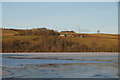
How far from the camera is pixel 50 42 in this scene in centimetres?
5944

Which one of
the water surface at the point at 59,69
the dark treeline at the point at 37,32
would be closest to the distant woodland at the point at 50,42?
the dark treeline at the point at 37,32

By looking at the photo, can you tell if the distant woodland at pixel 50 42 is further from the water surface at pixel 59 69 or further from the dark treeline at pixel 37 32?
the water surface at pixel 59 69

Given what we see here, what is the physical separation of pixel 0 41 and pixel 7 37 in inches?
75.5

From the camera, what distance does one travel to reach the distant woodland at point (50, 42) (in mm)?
56156

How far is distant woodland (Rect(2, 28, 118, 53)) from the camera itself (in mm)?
56156

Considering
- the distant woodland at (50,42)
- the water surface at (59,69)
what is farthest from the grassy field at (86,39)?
the water surface at (59,69)

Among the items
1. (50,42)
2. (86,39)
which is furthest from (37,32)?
(86,39)

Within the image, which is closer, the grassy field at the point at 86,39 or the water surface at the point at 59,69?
the water surface at the point at 59,69

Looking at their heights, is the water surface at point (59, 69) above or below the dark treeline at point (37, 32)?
below

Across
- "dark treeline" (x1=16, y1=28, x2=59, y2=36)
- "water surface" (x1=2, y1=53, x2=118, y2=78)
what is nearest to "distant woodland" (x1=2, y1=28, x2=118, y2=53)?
"dark treeline" (x1=16, y1=28, x2=59, y2=36)

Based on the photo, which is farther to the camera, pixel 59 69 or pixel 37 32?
pixel 37 32

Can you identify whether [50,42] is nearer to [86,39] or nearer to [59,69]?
[86,39]

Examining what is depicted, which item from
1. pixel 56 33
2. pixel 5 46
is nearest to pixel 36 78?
pixel 5 46

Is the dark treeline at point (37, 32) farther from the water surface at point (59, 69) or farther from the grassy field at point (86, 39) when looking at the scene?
the water surface at point (59, 69)
